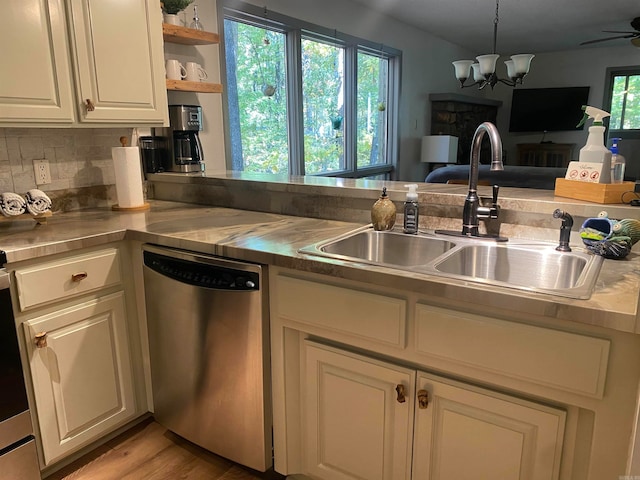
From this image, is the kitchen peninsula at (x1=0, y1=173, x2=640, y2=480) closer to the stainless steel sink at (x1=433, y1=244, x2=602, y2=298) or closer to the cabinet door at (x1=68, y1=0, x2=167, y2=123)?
the stainless steel sink at (x1=433, y1=244, x2=602, y2=298)

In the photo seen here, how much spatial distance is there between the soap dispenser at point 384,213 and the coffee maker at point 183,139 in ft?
4.28

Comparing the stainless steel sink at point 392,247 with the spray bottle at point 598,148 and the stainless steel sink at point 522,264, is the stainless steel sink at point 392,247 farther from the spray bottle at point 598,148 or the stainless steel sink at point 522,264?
the spray bottle at point 598,148

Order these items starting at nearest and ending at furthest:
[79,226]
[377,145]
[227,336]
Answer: [227,336] → [79,226] → [377,145]

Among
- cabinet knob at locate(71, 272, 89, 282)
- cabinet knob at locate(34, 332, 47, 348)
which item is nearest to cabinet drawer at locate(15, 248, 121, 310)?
cabinet knob at locate(71, 272, 89, 282)

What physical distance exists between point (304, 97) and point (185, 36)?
6.35ft

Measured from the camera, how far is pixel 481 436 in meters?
1.28

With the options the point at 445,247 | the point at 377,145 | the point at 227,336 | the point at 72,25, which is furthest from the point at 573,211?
the point at 377,145

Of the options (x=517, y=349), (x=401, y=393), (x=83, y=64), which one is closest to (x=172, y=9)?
(x=83, y=64)

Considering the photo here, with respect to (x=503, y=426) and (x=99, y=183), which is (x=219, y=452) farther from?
(x=99, y=183)

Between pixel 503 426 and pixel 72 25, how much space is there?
6.88 feet

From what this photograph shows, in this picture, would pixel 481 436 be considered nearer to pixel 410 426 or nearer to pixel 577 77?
pixel 410 426

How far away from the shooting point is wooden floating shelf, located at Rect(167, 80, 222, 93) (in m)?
2.49

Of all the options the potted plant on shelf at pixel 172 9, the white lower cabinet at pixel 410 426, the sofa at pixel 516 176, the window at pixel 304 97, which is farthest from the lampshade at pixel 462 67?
the white lower cabinet at pixel 410 426

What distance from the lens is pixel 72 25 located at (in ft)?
6.23
